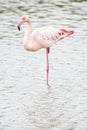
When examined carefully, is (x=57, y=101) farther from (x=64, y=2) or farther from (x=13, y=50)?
(x=64, y=2)

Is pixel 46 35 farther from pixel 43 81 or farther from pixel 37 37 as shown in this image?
pixel 43 81

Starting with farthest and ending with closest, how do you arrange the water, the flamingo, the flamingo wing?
the flamingo wing, the flamingo, the water

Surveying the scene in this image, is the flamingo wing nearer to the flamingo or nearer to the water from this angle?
the flamingo

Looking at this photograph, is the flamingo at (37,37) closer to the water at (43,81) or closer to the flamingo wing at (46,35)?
the flamingo wing at (46,35)

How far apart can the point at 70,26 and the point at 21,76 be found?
5019mm

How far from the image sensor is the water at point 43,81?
9719 mm

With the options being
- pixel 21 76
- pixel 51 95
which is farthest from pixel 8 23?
pixel 51 95

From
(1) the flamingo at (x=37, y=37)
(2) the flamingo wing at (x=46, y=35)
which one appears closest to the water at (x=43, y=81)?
(1) the flamingo at (x=37, y=37)

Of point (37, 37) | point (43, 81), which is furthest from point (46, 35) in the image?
point (43, 81)

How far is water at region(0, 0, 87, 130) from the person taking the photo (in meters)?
9.72

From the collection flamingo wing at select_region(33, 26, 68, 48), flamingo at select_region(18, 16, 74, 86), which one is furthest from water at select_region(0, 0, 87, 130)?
flamingo wing at select_region(33, 26, 68, 48)

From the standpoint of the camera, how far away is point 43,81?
39.9ft

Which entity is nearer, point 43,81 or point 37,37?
point 43,81

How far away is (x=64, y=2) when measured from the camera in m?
21.2
